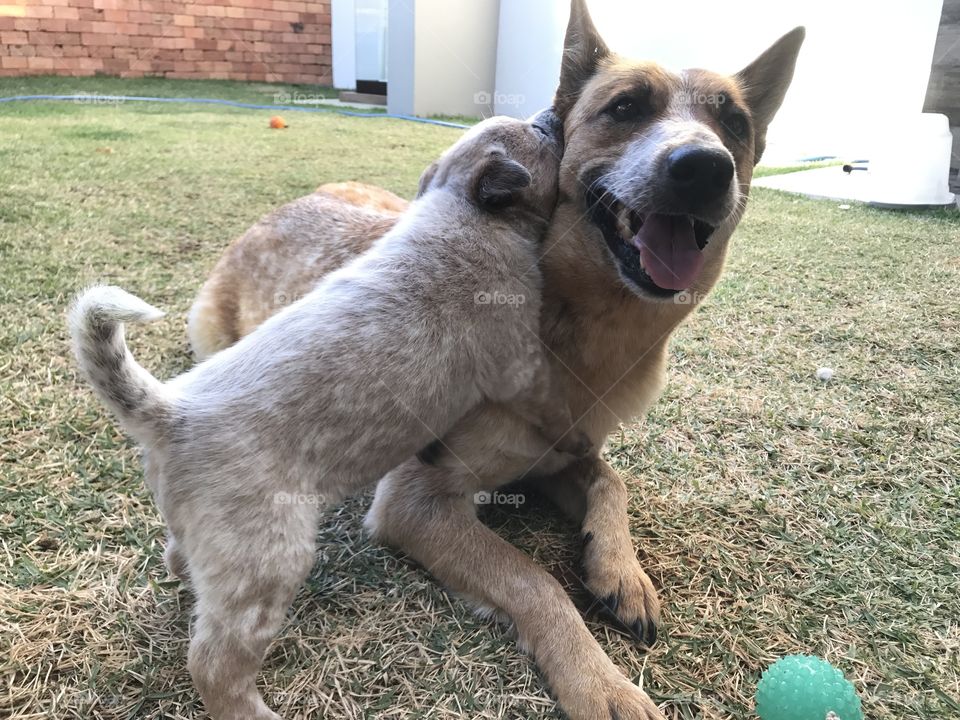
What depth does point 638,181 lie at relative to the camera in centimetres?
195

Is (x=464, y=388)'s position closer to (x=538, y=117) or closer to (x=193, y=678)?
(x=193, y=678)

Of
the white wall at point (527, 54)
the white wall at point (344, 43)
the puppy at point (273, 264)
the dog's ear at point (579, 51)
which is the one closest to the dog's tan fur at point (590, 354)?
the dog's ear at point (579, 51)

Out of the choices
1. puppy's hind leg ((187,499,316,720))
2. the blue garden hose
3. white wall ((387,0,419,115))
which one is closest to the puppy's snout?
puppy's hind leg ((187,499,316,720))

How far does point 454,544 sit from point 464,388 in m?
0.43

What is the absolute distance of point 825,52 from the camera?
8.92 metres

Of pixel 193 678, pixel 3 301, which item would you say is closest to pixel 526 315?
pixel 193 678

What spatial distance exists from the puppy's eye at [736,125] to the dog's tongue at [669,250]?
392mm

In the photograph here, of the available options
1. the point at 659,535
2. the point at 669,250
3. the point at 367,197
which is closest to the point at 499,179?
the point at 669,250

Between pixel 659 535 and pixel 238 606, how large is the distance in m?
1.28

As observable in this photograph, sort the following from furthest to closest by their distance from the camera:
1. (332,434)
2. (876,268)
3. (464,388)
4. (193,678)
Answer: (876,268) < (464,388) < (332,434) < (193,678)

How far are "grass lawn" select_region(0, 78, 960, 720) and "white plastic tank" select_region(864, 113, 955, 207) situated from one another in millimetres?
3196

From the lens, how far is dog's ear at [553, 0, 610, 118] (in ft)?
7.33

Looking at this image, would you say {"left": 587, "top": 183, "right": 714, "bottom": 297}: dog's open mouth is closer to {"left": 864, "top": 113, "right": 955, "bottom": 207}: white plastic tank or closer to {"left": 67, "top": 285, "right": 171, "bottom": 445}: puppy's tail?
{"left": 67, "top": 285, "right": 171, "bottom": 445}: puppy's tail

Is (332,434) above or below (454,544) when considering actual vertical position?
above
